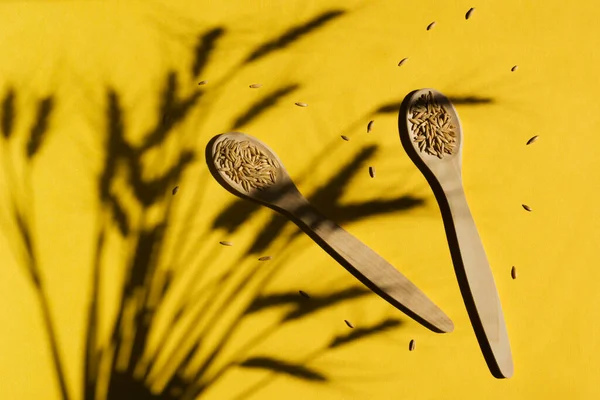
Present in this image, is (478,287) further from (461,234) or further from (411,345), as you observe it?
→ (411,345)

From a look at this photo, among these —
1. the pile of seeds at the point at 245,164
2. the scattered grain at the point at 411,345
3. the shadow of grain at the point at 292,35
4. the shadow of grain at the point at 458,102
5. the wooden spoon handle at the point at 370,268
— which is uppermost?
the shadow of grain at the point at 292,35

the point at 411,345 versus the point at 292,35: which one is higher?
the point at 292,35

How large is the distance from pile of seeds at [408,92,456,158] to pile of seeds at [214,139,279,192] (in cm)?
47

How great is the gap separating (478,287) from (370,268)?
0.35m

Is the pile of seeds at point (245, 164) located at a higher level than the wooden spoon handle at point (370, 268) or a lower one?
higher

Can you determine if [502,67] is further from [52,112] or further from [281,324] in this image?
[52,112]

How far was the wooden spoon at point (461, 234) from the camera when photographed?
5.40 ft

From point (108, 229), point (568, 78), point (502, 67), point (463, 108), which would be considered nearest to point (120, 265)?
point (108, 229)

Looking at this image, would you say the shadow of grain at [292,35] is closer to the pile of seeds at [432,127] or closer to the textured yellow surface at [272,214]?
the textured yellow surface at [272,214]

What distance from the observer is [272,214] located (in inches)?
65.1

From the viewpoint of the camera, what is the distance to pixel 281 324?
164 cm

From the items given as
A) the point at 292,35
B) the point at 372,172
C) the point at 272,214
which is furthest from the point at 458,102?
the point at 272,214

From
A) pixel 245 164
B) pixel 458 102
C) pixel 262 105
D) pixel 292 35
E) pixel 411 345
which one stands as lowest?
pixel 411 345

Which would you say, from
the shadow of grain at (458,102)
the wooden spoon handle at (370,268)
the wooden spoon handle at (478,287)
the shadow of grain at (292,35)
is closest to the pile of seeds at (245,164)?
the wooden spoon handle at (370,268)
